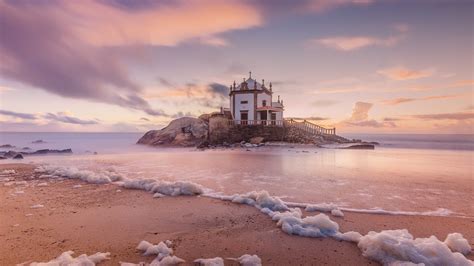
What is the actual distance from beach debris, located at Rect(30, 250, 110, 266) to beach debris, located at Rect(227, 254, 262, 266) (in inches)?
66.9

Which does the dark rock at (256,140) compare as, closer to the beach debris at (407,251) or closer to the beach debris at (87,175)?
the beach debris at (87,175)

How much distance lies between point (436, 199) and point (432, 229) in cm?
258

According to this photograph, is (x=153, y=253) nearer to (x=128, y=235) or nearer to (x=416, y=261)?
(x=128, y=235)

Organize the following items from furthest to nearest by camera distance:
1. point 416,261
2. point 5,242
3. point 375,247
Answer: point 5,242
point 375,247
point 416,261

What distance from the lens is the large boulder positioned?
3261 cm

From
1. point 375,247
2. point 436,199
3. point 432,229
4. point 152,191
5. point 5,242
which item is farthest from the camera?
point 152,191

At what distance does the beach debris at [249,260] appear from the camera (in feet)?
10.5

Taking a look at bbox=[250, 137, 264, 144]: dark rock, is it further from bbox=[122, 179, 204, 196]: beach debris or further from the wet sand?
the wet sand

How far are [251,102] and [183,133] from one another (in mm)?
10814

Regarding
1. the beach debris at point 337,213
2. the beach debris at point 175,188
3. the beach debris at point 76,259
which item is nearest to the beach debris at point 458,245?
the beach debris at point 337,213

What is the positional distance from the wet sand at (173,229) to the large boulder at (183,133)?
26297 millimetres

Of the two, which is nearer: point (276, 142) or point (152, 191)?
point (152, 191)

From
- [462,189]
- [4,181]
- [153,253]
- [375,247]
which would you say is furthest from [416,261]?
[4,181]

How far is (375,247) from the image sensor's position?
3.46 meters
